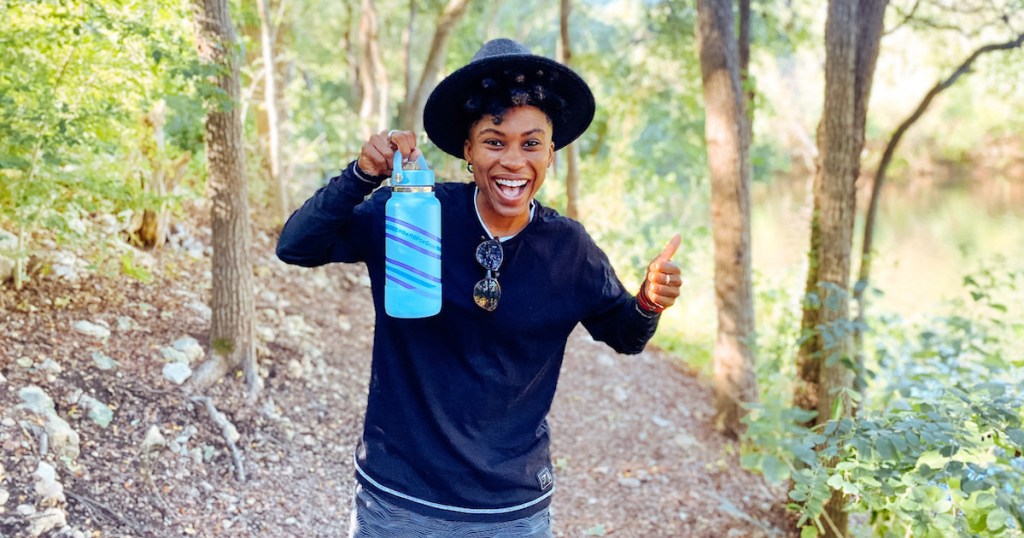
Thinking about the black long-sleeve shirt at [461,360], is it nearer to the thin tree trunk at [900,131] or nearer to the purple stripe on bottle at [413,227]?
the purple stripe on bottle at [413,227]

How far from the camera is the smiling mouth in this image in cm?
227

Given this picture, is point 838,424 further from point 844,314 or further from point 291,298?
point 291,298

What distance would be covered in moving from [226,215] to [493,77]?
3255mm

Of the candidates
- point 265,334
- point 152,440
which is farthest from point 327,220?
point 265,334

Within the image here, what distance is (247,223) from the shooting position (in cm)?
521

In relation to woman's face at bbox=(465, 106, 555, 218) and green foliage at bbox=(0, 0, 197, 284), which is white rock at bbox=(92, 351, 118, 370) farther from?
woman's face at bbox=(465, 106, 555, 218)

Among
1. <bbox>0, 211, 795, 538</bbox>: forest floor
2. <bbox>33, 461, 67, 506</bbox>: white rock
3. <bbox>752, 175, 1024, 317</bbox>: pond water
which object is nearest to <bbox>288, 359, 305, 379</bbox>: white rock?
<bbox>0, 211, 795, 538</bbox>: forest floor

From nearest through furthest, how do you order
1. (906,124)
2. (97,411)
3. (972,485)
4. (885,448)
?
1. (972,485)
2. (885,448)
3. (97,411)
4. (906,124)

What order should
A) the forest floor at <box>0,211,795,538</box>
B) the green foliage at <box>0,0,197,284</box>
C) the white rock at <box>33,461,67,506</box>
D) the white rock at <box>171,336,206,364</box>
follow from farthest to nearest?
the white rock at <box>171,336,206,364</box> → the green foliage at <box>0,0,197,284</box> → the forest floor at <box>0,211,795,538</box> → the white rock at <box>33,461,67,506</box>

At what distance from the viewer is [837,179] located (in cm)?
521

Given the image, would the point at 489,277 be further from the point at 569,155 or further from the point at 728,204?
the point at 569,155

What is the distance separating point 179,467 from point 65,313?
1253mm

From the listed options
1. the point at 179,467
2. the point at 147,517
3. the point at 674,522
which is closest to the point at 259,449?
the point at 179,467

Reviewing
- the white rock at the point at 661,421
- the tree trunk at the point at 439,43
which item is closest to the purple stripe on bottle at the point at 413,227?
the white rock at the point at 661,421
